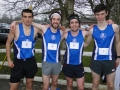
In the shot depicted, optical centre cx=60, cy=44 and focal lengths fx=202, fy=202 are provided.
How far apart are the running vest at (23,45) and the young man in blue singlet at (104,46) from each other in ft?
4.22

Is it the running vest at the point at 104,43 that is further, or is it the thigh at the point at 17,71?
the thigh at the point at 17,71

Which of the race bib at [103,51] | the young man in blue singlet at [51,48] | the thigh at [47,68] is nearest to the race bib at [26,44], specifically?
the young man in blue singlet at [51,48]

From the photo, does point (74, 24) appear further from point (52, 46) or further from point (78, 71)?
point (78, 71)

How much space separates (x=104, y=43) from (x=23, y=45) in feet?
5.40

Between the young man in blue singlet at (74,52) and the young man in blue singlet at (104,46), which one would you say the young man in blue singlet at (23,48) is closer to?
the young man in blue singlet at (74,52)

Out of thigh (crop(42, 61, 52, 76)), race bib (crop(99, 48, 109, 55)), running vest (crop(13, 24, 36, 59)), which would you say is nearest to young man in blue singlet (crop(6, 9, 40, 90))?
running vest (crop(13, 24, 36, 59))

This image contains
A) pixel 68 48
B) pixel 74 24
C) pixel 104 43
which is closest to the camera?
pixel 104 43

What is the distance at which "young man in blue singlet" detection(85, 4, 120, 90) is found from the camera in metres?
4.07

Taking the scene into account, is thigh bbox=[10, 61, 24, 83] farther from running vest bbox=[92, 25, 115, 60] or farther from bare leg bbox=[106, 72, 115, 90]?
bare leg bbox=[106, 72, 115, 90]

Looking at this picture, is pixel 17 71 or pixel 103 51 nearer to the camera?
pixel 103 51

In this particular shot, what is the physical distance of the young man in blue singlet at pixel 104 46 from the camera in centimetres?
407

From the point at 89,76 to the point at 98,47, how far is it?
8.58ft

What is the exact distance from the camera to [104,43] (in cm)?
407

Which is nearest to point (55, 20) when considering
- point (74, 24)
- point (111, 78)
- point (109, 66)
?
point (74, 24)
